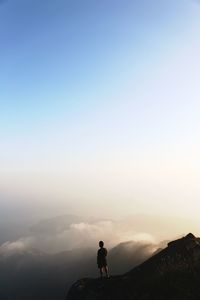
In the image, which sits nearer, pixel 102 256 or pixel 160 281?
pixel 160 281

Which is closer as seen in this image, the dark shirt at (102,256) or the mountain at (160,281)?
the mountain at (160,281)

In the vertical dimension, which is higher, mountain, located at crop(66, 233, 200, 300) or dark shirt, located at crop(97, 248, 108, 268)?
dark shirt, located at crop(97, 248, 108, 268)

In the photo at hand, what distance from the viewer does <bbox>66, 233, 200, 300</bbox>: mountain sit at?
86.6 ft

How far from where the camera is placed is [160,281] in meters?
28.0

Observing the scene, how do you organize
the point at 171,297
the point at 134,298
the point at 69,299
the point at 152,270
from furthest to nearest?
the point at 69,299, the point at 152,270, the point at 134,298, the point at 171,297

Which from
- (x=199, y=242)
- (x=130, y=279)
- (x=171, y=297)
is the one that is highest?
(x=199, y=242)

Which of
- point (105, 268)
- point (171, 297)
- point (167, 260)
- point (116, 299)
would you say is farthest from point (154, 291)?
point (105, 268)

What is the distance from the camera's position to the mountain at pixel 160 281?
26.4 m

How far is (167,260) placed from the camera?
32.3 metres

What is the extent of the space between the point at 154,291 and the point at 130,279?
479 cm

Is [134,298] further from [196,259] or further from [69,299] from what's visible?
[69,299]

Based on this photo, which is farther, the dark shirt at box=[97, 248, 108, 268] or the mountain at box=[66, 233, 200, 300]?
the dark shirt at box=[97, 248, 108, 268]

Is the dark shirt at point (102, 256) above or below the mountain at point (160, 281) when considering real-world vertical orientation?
above

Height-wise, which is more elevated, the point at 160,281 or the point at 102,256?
the point at 102,256
